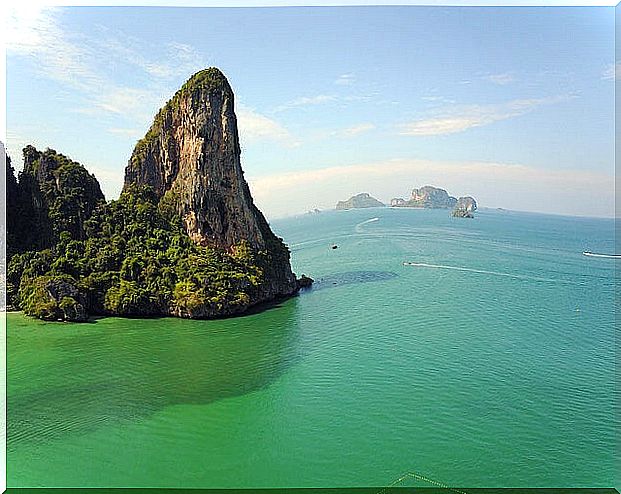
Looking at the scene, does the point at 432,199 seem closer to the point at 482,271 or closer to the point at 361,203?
the point at 361,203

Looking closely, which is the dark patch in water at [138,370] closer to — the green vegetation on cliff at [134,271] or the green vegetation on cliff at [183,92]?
the green vegetation on cliff at [134,271]

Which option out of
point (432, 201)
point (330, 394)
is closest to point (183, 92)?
point (330, 394)

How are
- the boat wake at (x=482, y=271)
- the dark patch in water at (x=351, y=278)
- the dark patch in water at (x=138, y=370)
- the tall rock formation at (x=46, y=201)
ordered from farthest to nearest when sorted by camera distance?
the boat wake at (x=482, y=271), the dark patch in water at (x=351, y=278), the tall rock formation at (x=46, y=201), the dark patch in water at (x=138, y=370)

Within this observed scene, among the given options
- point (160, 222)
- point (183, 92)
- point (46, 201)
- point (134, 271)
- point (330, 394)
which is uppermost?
point (183, 92)

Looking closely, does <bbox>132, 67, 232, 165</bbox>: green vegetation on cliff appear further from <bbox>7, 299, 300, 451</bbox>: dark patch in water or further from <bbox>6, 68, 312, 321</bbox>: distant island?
<bbox>7, 299, 300, 451</bbox>: dark patch in water

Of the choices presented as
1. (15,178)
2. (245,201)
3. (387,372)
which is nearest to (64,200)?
(15,178)

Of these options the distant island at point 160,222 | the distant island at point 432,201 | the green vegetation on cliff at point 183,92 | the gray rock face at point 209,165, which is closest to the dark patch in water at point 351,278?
the distant island at point 160,222

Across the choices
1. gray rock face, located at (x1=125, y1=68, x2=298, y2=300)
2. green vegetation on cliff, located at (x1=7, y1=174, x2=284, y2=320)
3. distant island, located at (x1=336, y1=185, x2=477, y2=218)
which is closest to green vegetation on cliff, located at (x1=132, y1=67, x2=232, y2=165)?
gray rock face, located at (x1=125, y1=68, x2=298, y2=300)
